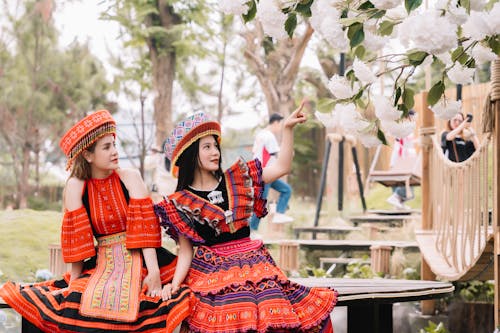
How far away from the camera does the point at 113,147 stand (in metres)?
2.68

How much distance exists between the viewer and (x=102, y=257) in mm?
2674

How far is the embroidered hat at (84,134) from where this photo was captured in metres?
2.66

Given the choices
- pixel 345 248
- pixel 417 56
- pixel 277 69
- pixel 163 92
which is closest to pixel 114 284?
pixel 417 56

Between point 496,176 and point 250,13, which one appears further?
point 496,176

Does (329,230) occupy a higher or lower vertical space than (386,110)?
lower

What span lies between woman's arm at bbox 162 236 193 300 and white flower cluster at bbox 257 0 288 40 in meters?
0.94

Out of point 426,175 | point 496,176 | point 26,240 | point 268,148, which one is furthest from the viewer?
point 26,240

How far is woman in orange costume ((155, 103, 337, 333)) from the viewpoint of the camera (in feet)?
7.96

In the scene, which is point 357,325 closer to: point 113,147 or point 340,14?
point 113,147

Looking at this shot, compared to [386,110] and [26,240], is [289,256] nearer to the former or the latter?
[26,240]

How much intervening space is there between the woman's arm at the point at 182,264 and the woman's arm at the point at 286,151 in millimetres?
357

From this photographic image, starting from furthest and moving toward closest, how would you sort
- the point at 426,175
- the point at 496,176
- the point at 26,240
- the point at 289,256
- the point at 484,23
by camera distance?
the point at 26,240, the point at 289,256, the point at 426,175, the point at 496,176, the point at 484,23

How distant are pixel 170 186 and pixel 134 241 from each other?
6.26 m

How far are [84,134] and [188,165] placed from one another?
361mm
